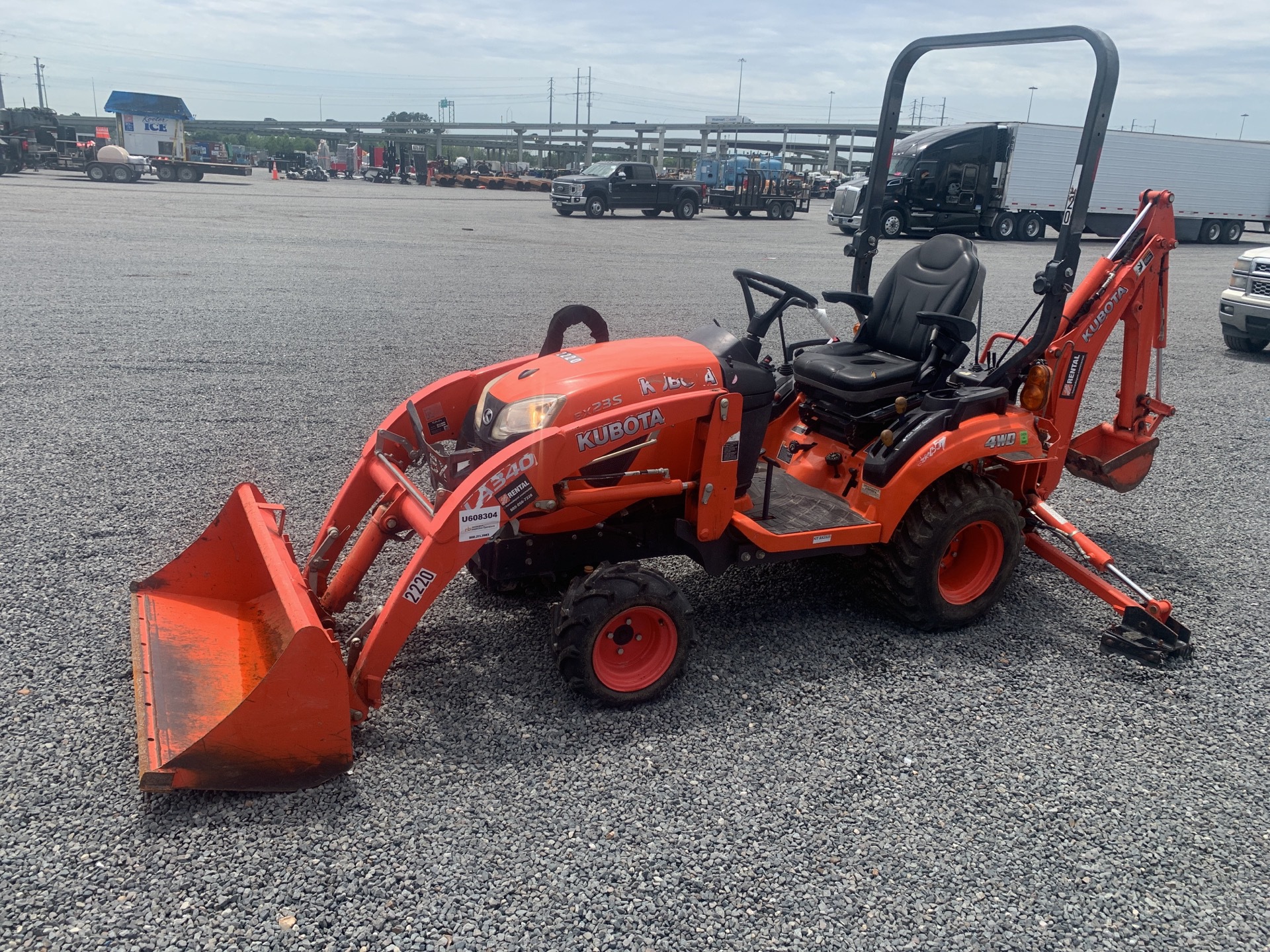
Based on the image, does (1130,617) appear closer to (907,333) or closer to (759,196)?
(907,333)

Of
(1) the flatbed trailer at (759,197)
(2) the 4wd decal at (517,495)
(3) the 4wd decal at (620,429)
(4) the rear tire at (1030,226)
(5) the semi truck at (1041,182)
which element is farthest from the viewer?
(1) the flatbed trailer at (759,197)

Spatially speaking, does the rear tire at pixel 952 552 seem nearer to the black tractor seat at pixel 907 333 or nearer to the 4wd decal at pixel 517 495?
the black tractor seat at pixel 907 333

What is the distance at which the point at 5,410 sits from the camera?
22.4 ft

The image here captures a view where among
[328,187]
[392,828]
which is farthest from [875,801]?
[328,187]

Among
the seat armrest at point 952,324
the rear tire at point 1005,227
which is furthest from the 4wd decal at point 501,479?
the rear tire at point 1005,227

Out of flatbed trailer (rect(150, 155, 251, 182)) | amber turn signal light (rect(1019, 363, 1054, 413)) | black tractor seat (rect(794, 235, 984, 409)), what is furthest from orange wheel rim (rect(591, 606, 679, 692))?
flatbed trailer (rect(150, 155, 251, 182))

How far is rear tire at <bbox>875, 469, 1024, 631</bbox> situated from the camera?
160 inches

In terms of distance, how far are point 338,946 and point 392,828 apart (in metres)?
0.45

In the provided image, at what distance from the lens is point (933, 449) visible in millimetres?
4023

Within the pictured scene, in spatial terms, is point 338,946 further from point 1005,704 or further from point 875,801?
point 1005,704

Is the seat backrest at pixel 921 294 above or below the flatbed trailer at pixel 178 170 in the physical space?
below

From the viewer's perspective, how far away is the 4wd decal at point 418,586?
3.08 metres

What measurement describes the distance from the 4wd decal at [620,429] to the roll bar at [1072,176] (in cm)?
180

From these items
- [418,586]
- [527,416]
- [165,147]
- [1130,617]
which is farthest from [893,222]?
[165,147]
